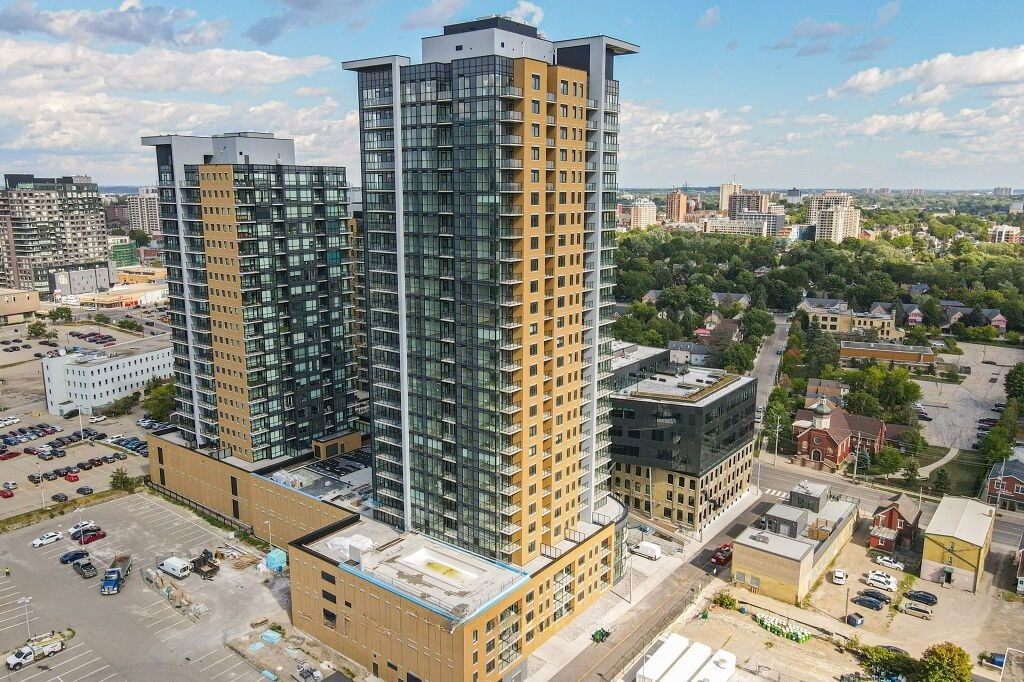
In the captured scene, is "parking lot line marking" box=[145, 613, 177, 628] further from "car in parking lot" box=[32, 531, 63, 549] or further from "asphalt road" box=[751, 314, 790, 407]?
"asphalt road" box=[751, 314, 790, 407]

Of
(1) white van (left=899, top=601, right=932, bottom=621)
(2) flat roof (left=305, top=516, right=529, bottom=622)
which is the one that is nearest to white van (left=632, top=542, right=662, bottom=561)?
(2) flat roof (left=305, top=516, right=529, bottom=622)

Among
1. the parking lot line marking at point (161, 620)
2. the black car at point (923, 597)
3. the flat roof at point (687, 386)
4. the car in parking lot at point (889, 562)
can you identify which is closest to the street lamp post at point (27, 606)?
the parking lot line marking at point (161, 620)

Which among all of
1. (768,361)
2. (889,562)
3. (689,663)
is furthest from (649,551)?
(768,361)

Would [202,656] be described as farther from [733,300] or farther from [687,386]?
[733,300]

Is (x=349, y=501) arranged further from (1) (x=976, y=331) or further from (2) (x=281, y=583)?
(1) (x=976, y=331)

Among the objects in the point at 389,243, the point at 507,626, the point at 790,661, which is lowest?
the point at 790,661

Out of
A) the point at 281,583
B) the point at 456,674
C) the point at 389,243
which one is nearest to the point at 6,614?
the point at 281,583
